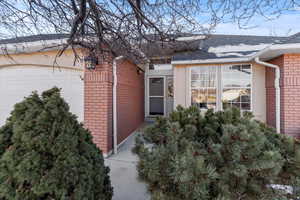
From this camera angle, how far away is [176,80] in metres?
6.59

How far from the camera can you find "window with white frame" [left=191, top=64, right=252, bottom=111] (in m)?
6.20

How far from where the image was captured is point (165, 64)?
30.3 ft

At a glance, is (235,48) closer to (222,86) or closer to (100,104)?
(222,86)

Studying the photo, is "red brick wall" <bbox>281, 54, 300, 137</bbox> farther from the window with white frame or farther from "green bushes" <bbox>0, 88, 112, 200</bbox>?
"green bushes" <bbox>0, 88, 112, 200</bbox>

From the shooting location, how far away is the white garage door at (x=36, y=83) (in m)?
5.21

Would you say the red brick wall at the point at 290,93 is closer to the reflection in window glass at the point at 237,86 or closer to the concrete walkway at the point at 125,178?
the reflection in window glass at the point at 237,86

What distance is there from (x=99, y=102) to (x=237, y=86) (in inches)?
199

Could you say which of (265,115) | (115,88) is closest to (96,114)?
(115,88)

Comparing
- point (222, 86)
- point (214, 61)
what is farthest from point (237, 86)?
point (214, 61)

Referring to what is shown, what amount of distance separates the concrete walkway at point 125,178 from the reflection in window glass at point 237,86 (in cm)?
405

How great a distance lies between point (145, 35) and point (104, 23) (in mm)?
798

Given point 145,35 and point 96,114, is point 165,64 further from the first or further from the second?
point 145,35

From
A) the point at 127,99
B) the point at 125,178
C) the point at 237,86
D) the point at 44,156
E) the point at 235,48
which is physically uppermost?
the point at 235,48

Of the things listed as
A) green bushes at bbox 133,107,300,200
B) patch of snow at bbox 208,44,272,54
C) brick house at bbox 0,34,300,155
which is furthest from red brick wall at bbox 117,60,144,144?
green bushes at bbox 133,107,300,200
